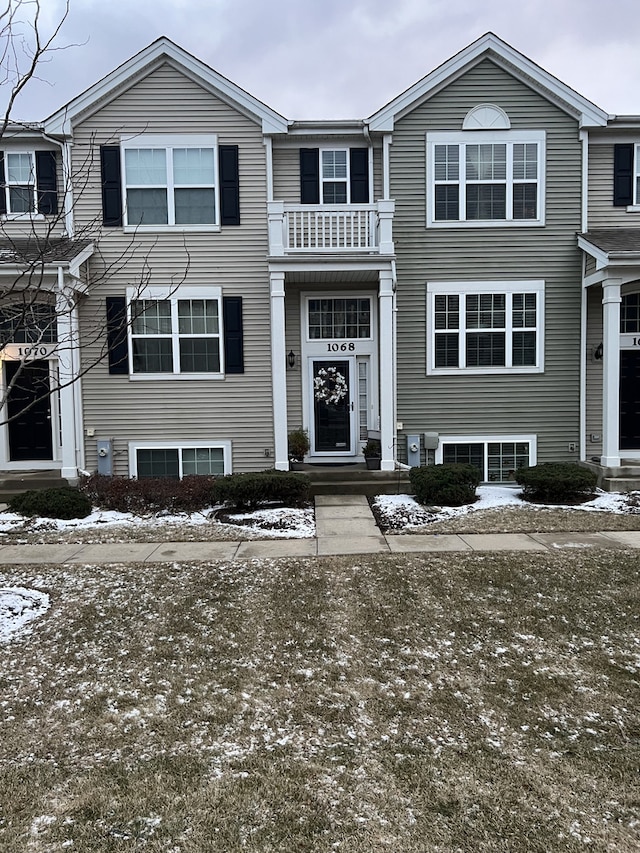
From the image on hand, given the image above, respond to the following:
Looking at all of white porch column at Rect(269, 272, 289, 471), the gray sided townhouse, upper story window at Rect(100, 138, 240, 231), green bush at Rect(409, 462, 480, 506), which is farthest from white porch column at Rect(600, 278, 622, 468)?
upper story window at Rect(100, 138, 240, 231)

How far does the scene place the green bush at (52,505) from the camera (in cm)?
891

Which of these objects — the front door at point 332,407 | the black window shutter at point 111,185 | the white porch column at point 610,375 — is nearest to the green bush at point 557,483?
the white porch column at point 610,375

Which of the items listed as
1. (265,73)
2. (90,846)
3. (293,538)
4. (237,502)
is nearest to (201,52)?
(265,73)

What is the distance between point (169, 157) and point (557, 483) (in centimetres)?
923

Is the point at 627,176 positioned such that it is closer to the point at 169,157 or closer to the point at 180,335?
the point at 169,157

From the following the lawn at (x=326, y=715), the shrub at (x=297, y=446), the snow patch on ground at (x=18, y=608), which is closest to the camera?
the lawn at (x=326, y=715)

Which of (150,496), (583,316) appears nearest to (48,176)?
(150,496)

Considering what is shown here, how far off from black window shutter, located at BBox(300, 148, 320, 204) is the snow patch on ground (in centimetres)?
877

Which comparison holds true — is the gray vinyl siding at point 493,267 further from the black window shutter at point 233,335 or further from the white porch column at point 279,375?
the black window shutter at point 233,335

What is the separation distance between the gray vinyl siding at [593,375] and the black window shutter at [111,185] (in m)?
9.33

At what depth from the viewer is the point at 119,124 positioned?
36.6ft

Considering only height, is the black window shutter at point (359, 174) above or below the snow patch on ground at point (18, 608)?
above

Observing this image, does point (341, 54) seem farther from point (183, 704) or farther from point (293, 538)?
point (183, 704)

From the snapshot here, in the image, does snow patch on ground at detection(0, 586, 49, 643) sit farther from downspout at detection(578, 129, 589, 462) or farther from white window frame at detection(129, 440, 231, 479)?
downspout at detection(578, 129, 589, 462)
